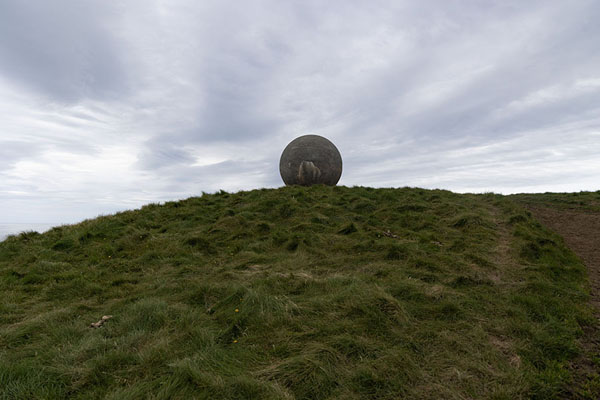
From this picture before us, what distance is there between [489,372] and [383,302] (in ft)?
5.84

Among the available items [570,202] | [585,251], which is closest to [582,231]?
[585,251]

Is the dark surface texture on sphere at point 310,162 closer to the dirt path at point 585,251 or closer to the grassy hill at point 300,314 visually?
the grassy hill at point 300,314

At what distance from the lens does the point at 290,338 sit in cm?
446

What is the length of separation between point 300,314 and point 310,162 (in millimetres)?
14161

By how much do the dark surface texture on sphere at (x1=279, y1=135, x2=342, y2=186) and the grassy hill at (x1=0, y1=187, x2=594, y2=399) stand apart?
8014mm

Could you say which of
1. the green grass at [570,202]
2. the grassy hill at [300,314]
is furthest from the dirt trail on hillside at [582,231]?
the green grass at [570,202]

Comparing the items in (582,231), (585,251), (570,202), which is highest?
(570,202)

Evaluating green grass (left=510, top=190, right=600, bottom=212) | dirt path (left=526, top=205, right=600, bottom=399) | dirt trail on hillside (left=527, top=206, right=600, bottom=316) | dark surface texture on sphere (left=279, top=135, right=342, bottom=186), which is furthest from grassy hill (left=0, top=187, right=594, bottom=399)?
dark surface texture on sphere (left=279, top=135, right=342, bottom=186)

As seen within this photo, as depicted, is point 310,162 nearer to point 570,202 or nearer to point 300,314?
point 300,314

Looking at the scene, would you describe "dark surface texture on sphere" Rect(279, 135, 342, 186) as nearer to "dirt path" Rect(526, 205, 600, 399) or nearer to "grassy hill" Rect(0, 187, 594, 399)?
"grassy hill" Rect(0, 187, 594, 399)

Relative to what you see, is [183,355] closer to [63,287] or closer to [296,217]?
[63,287]

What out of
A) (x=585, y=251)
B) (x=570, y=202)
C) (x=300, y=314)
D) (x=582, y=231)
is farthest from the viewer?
(x=570, y=202)

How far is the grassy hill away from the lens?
3.61m

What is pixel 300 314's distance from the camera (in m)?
5.16
